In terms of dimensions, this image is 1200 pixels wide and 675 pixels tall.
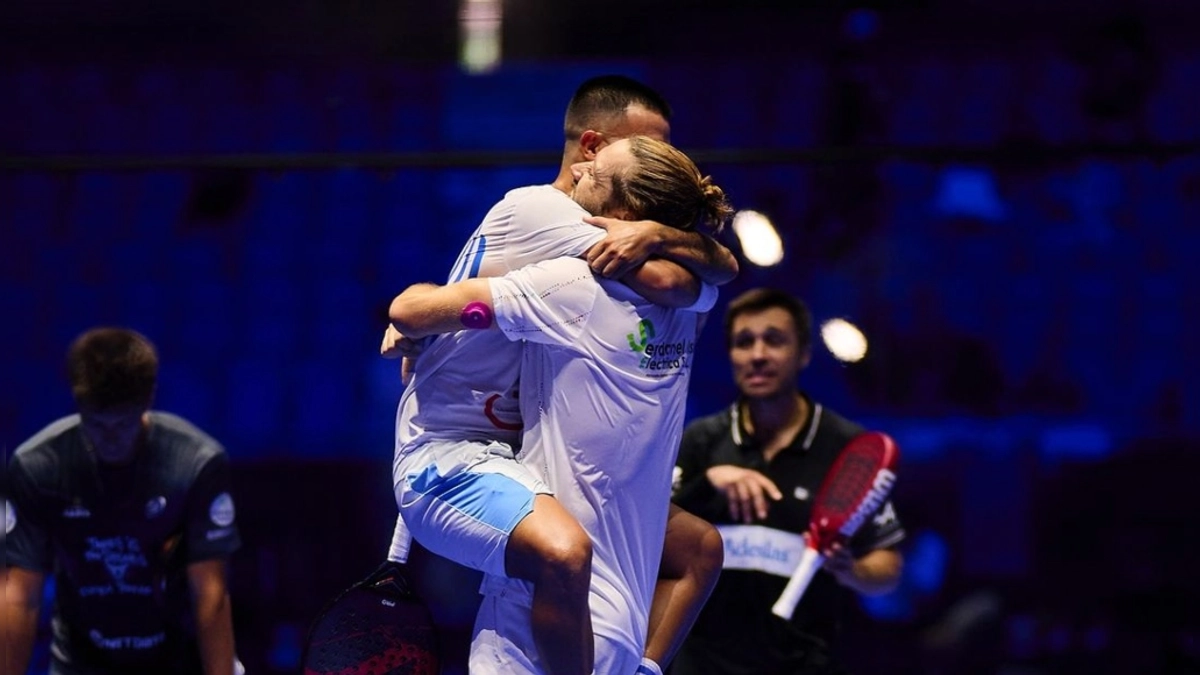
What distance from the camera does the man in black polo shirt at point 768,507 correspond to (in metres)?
3.72

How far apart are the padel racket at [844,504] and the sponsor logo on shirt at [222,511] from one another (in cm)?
133

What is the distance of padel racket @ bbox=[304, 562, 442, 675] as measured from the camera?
9.04 feet

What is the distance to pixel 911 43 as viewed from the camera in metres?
6.38

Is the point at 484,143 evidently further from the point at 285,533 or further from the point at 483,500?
the point at 483,500

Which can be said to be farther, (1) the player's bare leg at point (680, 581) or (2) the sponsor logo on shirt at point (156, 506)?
(2) the sponsor logo on shirt at point (156, 506)

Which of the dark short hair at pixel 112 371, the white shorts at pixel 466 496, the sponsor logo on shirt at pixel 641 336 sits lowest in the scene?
the white shorts at pixel 466 496

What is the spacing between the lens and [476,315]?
2.59 m

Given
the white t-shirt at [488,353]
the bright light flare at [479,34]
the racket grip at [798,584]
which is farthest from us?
the bright light flare at [479,34]

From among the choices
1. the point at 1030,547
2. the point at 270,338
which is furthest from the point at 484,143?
the point at 1030,547

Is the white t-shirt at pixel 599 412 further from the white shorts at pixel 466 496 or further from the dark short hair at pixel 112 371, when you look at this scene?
the dark short hair at pixel 112 371

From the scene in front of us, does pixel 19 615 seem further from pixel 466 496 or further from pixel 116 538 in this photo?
pixel 466 496

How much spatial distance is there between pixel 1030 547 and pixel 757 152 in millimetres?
1753

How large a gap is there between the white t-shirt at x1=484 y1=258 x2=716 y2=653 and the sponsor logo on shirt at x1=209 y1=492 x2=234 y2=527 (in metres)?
1.06

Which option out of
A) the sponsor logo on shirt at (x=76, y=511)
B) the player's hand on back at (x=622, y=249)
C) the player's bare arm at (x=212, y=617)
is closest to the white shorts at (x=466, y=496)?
the player's hand on back at (x=622, y=249)
